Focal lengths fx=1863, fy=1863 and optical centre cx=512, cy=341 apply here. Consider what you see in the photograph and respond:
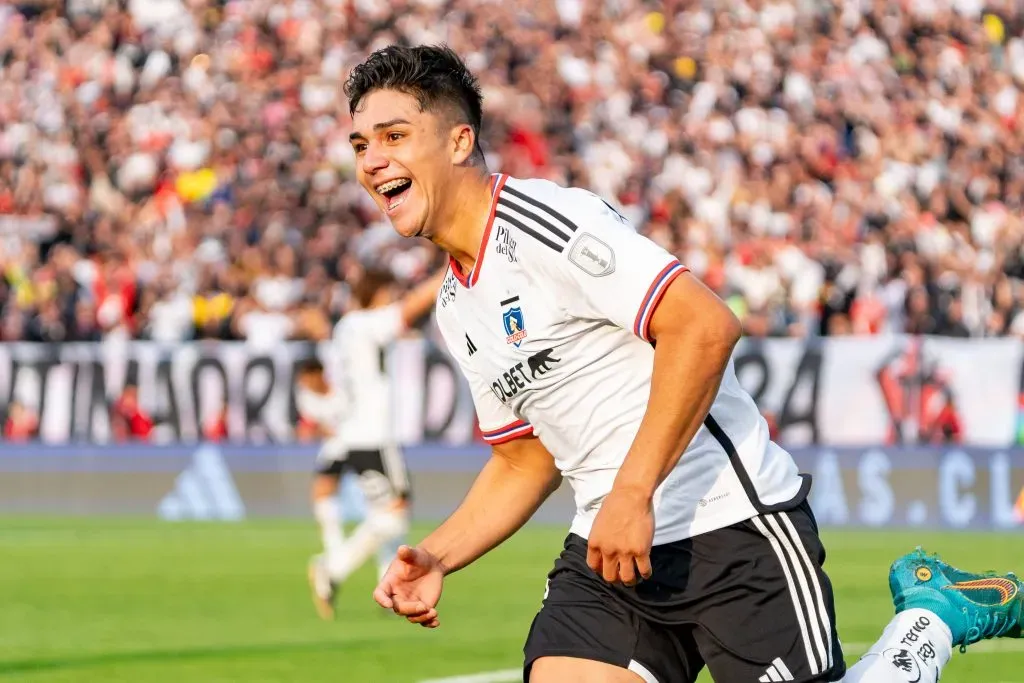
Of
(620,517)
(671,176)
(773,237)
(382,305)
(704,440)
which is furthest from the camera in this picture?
(671,176)

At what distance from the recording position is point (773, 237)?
23.8 meters

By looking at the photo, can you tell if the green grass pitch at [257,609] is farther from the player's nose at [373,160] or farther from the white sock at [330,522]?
the player's nose at [373,160]

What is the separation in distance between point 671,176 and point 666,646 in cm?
2056

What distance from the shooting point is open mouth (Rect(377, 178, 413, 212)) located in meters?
4.89

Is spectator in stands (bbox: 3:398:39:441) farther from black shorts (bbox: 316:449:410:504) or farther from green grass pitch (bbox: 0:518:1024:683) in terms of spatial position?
black shorts (bbox: 316:449:410:504)

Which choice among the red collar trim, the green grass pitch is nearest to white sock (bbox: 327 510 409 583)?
the green grass pitch

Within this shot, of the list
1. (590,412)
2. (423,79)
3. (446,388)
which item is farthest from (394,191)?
(446,388)

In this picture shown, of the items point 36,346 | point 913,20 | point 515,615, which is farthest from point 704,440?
point 913,20

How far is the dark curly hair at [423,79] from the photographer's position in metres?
4.88

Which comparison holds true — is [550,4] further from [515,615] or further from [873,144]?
[515,615]

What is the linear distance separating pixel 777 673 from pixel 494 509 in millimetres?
1068

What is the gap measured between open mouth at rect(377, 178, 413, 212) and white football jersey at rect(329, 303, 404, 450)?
29.1 feet

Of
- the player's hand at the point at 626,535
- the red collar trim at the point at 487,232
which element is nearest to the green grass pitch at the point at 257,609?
the red collar trim at the point at 487,232

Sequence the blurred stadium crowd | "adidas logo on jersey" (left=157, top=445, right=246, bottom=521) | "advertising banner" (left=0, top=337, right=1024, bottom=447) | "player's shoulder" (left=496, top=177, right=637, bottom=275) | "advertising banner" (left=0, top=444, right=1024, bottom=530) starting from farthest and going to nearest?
the blurred stadium crowd, "adidas logo on jersey" (left=157, top=445, right=246, bottom=521), "advertising banner" (left=0, top=337, right=1024, bottom=447), "advertising banner" (left=0, top=444, right=1024, bottom=530), "player's shoulder" (left=496, top=177, right=637, bottom=275)
